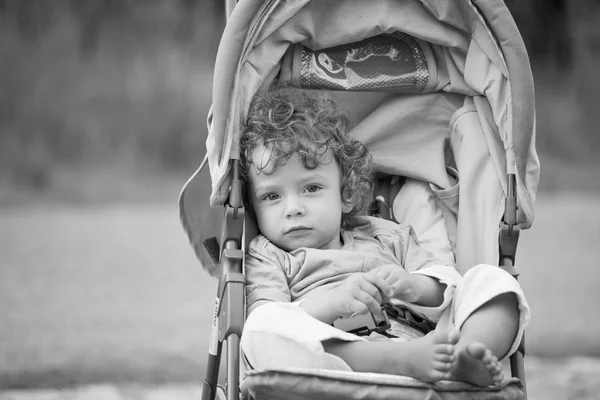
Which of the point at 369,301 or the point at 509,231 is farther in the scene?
the point at 509,231

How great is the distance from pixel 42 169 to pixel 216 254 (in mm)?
5317

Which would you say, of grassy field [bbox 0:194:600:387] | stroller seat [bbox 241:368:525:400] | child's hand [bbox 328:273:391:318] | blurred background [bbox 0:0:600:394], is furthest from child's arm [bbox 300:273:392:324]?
blurred background [bbox 0:0:600:394]

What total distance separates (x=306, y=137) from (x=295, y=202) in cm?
16

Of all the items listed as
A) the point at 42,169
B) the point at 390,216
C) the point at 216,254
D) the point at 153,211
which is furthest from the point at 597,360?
the point at 42,169

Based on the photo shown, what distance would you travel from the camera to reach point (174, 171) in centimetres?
713

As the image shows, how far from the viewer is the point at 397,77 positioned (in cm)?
219

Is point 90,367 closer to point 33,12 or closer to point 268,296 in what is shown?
point 268,296

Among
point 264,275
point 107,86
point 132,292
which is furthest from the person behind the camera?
point 107,86

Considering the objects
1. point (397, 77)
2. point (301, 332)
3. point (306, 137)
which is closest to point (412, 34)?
point (397, 77)

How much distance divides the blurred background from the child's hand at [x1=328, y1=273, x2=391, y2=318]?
331cm

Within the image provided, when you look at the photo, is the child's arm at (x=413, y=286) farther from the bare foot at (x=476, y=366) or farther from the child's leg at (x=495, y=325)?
the bare foot at (x=476, y=366)

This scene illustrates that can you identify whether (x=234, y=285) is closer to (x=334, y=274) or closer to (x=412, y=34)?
(x=334, y=274)

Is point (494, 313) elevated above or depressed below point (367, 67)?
below

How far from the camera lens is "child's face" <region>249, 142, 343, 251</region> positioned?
76.6 inches
